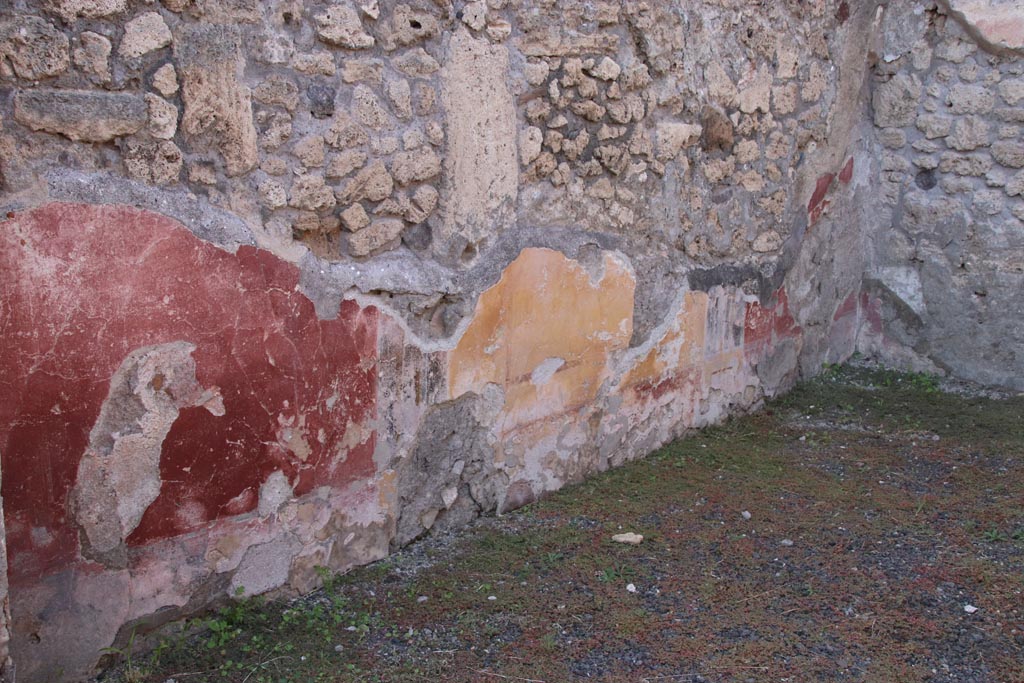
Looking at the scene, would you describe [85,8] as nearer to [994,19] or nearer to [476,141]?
[476,141]

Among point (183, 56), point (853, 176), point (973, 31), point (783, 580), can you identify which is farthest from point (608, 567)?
point (973, 31)

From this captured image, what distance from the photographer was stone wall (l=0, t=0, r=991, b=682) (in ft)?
6.45

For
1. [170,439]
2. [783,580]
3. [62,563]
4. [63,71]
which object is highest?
[63,71]

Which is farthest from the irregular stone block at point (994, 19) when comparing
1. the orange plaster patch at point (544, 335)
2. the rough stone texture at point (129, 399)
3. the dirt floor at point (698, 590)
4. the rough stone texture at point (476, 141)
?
the rough stone texture at point (129, 399)

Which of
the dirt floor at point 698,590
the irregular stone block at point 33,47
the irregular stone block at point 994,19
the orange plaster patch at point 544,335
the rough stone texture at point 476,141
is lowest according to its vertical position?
the dirt floor at point 698,590

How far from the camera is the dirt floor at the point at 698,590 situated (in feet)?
7.34

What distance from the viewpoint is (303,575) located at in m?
2.51

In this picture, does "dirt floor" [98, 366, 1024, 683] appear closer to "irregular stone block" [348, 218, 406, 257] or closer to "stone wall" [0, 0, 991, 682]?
"stone wall" [0, 0, 991, 682]

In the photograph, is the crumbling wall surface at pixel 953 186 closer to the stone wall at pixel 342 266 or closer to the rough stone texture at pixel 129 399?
the stone wall at pixel 342 266

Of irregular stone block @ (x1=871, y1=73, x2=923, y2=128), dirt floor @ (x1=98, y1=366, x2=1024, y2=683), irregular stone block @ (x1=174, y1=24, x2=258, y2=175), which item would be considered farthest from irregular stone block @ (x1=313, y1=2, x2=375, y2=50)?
irregular stone block @ (x1=871, y1=73, x2=923, y2=128)

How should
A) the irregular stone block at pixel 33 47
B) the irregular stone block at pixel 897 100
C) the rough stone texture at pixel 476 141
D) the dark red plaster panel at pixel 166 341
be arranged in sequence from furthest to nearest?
the irregular stone block at pixel 897 100
the rough stone texture at pixel 476 141
the dark red plaster panel at pixel 166 341
the irregular stone block at pixel 33 47

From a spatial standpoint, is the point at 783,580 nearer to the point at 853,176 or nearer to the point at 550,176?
the point at 550,176

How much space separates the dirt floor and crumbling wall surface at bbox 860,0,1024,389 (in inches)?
33.9

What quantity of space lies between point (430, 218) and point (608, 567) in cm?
108
